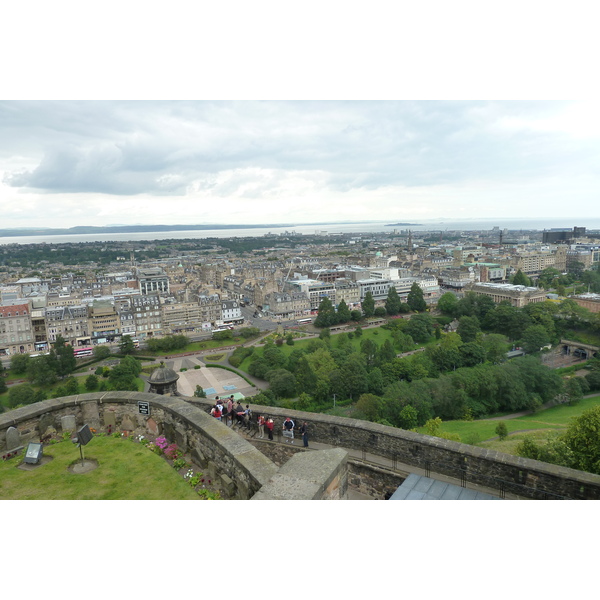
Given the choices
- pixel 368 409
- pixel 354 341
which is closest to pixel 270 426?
pixel 368 409

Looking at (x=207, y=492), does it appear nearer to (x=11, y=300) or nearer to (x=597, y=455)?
(x=597, y=455)

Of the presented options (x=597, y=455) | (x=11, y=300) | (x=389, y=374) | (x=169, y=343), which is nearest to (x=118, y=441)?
(x=597, y=455)

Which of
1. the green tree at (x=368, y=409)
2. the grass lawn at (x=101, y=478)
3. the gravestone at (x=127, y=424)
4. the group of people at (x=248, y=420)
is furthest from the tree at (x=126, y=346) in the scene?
the grass lawn at (x=101, y=478)

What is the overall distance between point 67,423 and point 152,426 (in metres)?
1.07

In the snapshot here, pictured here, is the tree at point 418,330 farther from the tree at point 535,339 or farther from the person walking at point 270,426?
the person walking at point 270,426

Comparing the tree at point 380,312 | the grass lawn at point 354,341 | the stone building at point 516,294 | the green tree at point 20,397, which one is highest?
the stone building at point 516,294

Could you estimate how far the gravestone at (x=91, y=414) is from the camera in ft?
18.1

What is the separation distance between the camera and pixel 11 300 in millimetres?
42344

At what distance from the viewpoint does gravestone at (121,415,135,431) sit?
5.47 m

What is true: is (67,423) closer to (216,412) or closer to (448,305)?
(216,412)

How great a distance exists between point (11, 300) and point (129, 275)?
27.0 m

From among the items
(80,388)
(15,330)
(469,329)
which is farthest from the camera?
(15,330)

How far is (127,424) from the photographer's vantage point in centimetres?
548

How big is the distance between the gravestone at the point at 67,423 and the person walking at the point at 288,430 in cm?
267
